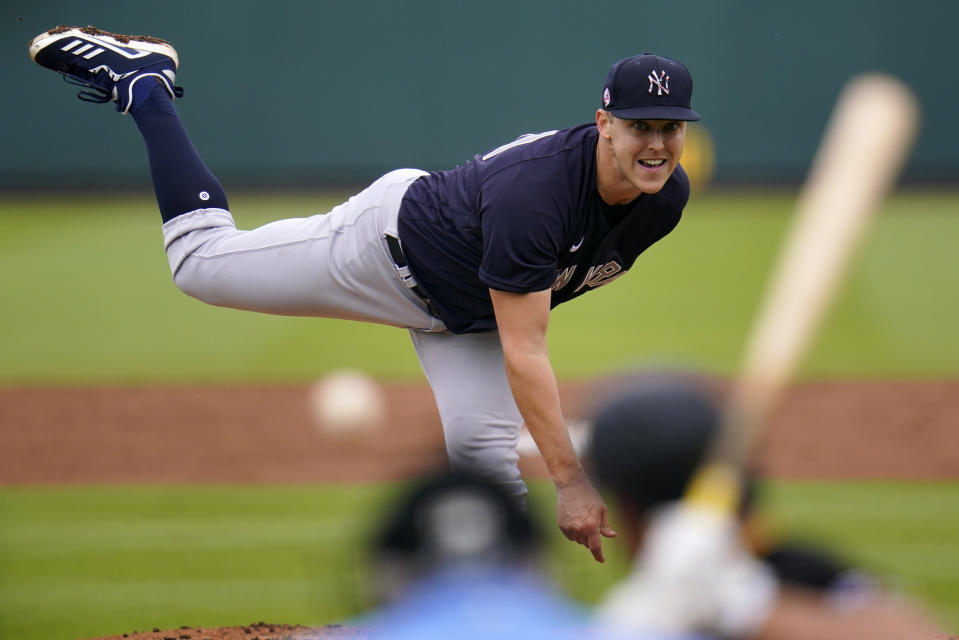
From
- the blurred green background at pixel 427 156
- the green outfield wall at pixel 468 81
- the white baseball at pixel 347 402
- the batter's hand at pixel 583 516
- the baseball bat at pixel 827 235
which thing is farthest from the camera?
the green outfield wall at pixel 468 81

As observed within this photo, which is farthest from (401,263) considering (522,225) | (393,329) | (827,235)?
(393,329)

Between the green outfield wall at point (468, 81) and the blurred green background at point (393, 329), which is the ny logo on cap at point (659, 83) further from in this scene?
the green outfield wall at point (468, 81)

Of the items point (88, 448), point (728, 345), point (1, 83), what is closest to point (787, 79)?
point (728, 345)

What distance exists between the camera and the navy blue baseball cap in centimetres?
361

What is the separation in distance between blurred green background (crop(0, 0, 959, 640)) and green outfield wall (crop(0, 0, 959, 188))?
34mm

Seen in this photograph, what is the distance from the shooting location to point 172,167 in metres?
4.36

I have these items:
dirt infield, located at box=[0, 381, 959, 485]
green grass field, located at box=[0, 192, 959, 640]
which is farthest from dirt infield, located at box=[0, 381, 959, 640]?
green grass field, located at box=[0, 192, 959, 640]

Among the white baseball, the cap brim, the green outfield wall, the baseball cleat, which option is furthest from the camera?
the green outfield wall

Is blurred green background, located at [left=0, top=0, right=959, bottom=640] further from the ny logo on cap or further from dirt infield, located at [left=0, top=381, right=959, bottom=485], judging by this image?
the ny logo on cap

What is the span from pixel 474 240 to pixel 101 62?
1.71 meters

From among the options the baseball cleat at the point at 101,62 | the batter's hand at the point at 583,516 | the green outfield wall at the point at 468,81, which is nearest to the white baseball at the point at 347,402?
the baseball cleat at the point at 101,62

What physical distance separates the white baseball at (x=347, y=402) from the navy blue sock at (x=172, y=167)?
440 cm

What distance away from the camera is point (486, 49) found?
18219 millimetres

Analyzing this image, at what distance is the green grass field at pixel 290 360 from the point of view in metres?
5.38
